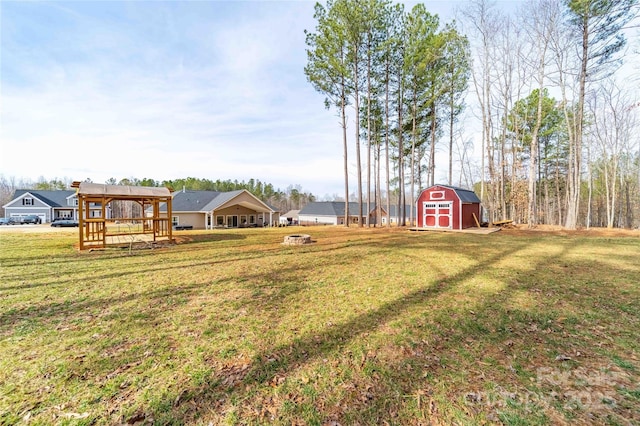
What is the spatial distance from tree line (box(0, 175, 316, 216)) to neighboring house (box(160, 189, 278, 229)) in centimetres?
1723

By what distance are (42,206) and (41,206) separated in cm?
10

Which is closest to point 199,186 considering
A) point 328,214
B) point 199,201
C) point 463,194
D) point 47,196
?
point 47,196

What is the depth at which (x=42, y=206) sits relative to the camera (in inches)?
1351

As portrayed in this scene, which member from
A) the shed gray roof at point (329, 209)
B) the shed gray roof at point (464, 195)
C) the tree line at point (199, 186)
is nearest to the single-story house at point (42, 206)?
the tree line at point (199, 186)

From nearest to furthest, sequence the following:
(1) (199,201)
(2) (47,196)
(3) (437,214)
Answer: (3) (437,214), (1) (199,201), (2) (47,196)

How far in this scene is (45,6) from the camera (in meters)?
8.57

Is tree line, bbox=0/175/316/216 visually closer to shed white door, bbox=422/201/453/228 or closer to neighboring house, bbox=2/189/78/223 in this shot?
neighboring house, bbox=2/189/78/223

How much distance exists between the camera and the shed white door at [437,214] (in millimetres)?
18312

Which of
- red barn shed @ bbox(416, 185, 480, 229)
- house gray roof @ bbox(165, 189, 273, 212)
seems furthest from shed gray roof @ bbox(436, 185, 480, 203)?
house gray roof @ bbox(165, 189, 273, 212)

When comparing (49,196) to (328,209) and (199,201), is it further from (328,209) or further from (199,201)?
(328,209)

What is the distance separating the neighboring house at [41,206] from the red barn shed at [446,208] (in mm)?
41083

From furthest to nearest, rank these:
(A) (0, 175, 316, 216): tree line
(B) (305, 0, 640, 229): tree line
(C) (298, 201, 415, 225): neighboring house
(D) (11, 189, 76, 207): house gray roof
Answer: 1. (A) (0, 175, 316, 216): tree line
2. (C) (298, 201, 415, 225): neighboring house
3. (D) (11, 189, 76, 207): house gray roof
4. (B) (305, 0, 640, 229): tree line

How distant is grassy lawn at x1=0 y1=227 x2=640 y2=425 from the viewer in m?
2.28

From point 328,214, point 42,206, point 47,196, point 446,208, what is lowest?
point 328,214
